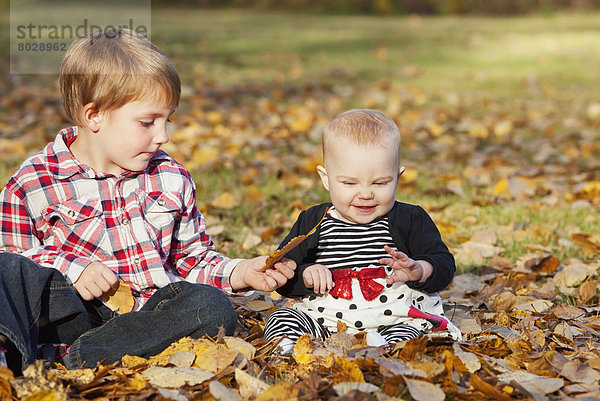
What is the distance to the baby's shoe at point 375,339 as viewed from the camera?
7.91 ft

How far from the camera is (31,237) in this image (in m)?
2.63

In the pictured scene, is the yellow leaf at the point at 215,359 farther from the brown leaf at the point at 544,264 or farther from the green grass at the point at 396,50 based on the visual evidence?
the green grass at the point at 396,50

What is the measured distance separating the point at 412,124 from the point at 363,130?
5211 millimetres

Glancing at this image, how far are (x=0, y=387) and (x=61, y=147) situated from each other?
1.01 m

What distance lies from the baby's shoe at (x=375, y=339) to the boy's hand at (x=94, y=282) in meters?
0.92

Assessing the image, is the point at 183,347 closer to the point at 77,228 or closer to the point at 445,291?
the point at 77,228

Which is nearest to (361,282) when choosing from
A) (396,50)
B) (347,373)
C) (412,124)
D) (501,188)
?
(347,373)

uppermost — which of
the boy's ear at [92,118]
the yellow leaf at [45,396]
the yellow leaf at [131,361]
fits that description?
the boy's ear at [92,118]

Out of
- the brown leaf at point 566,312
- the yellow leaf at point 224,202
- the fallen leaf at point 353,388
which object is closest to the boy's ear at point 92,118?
the fallen leaf at point 353,388

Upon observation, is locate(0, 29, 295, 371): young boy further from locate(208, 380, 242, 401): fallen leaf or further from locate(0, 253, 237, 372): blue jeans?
locate(208, 380, 242, 401): fallen leaf

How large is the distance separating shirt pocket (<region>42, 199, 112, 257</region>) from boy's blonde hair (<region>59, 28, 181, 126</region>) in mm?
344

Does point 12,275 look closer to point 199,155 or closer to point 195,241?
point 195,241

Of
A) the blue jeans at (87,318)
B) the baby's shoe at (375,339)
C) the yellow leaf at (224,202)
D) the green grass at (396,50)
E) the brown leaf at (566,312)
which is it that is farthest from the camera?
the green grass at (396,50)

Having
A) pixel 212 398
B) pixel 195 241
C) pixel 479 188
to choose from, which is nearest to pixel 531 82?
pixel 479 188
